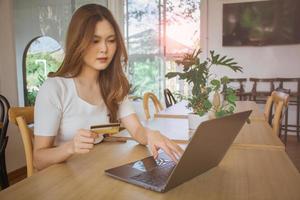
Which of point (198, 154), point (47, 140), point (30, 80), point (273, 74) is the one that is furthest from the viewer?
point (273, 74)

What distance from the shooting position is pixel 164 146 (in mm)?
1043

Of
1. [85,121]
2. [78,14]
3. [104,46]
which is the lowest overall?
[85,121]

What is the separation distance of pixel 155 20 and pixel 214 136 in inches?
169

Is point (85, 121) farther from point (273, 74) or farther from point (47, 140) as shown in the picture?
point (273, 74)

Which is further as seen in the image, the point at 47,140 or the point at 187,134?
the point at 187,134

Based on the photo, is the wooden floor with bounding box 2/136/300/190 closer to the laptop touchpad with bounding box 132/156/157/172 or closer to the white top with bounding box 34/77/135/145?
the white top with bounding box 34/77/135/145

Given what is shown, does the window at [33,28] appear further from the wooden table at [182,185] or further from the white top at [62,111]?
the wooden table at [182,185]

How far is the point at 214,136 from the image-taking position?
793 millimetres

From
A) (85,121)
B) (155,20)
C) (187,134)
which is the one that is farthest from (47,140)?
(155,20)

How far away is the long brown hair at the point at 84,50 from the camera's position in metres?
1.16

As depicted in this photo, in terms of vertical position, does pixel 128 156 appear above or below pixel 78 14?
below

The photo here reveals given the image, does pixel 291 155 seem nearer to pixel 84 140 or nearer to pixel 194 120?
pixel 194 120

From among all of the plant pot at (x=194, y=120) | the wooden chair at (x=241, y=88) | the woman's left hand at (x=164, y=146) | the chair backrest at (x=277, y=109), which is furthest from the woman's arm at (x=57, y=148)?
the wooden chair at (x=241, y=88)

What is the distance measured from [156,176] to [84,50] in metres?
0.56
